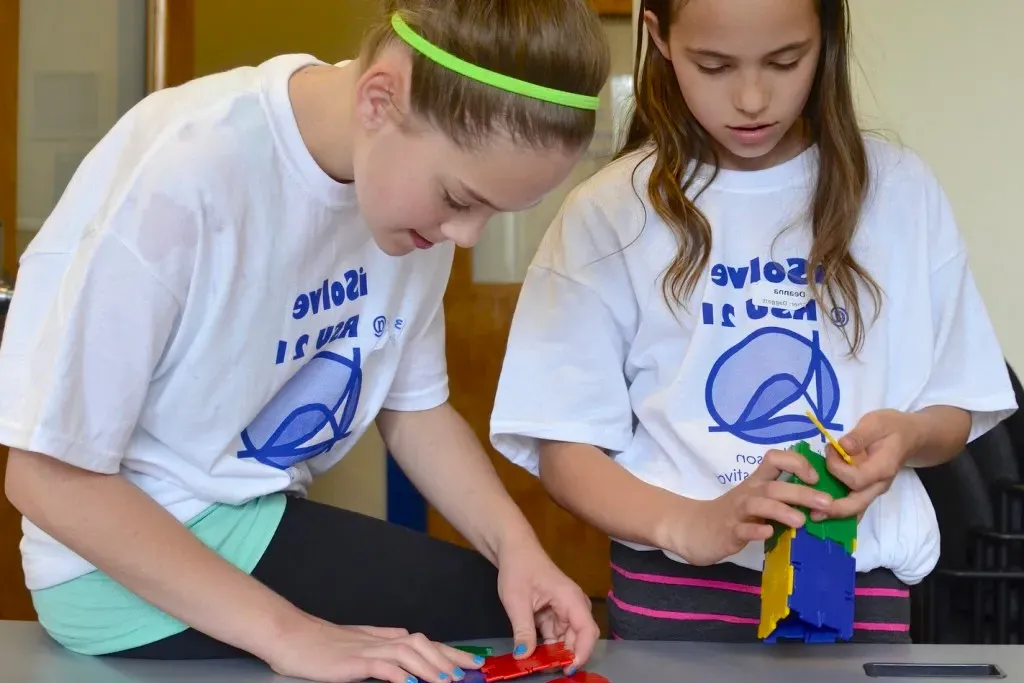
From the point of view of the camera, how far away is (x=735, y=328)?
1.12m

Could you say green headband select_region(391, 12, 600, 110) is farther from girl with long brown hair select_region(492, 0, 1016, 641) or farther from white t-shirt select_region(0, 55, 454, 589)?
girl with long brown hair select_region(492, 0, 1016, 641)

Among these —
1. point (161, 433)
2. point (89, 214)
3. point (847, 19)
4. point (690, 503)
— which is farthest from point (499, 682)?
point (847, 19)

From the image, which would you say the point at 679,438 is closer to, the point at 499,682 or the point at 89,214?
the point at 499,682

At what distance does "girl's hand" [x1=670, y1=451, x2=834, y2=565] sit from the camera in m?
0.89

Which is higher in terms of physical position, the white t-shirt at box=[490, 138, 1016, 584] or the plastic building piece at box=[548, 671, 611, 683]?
the white t-shirt at box=[490, 138, 1016, 584]

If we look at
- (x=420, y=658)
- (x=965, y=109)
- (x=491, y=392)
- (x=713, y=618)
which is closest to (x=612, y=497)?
(x=713, y=618)

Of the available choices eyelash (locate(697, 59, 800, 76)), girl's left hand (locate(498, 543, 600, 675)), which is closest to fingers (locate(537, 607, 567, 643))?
girl's left hand (locate(498, 543, 600, 675))

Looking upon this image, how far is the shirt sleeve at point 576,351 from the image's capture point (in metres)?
1.15

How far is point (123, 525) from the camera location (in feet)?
2.96

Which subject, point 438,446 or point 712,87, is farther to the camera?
point 438,446

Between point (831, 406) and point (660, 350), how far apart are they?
7.2 inches

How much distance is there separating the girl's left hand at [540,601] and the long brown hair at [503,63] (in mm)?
427

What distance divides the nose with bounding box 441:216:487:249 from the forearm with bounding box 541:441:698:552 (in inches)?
12.1

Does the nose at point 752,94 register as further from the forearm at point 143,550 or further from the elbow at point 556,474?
the forearm at point 143,550
